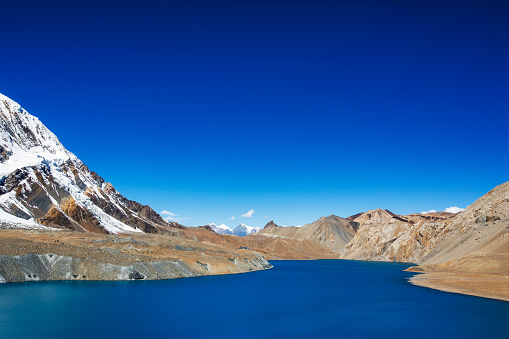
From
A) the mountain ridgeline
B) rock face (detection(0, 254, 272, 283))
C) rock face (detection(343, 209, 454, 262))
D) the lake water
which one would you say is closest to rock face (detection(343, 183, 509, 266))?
rock face (detection(343, 209, 454, 262))

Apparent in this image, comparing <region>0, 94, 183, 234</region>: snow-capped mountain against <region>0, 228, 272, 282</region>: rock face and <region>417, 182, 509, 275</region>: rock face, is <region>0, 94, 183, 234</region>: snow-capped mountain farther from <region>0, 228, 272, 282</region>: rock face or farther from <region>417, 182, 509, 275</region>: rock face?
<region>417, 182, 509, 275</region>: rock face

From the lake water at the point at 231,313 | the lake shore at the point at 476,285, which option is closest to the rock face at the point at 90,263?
the lake water at the point at 231,313

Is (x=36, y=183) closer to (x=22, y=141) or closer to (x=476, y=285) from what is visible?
(x=22, y=141)

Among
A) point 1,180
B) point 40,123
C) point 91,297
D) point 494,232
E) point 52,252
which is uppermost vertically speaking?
point 40,123

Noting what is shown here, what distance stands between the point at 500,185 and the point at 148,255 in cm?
10993

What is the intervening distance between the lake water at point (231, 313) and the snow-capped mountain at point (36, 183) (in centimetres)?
7978

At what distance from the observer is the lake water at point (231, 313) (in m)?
28.7

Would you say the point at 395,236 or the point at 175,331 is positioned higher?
the point at 395,236

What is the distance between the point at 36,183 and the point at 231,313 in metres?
131

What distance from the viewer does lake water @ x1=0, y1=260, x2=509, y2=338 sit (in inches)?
1129

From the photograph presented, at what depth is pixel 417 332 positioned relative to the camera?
30.2 metres

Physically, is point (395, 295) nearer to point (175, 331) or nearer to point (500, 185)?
point (175, 331)

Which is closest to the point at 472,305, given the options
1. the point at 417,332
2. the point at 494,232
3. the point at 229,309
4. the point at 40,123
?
the point at 417,332

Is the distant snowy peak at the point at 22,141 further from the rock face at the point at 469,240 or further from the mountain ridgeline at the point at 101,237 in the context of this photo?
the rock face at the point at 469,240
